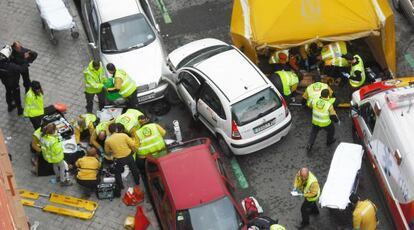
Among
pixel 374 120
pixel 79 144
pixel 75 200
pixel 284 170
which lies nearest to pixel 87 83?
pixel 79 144

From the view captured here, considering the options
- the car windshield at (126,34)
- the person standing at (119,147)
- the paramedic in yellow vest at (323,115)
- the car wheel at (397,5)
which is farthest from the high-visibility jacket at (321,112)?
the car wheel at (397,5)

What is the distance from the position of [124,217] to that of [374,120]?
5.28 metres

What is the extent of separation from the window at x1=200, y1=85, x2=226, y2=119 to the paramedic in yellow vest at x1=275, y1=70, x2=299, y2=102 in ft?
5.40

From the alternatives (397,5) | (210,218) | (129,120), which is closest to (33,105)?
(129,120)

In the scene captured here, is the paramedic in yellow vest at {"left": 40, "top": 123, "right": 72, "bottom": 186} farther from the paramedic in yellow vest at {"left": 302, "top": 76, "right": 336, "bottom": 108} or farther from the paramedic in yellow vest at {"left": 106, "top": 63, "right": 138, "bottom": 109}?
the paramedic in yellow vest at {"left": 302, "top": 76, "right": 336, "bottom": 108}

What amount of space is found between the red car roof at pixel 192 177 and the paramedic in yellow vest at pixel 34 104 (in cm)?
314

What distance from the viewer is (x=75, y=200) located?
545 inches

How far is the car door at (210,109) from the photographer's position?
47.1 feet

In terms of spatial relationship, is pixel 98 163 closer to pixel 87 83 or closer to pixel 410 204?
pixel 87 83

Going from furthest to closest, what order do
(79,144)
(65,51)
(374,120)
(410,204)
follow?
(65,51)
(79,144)
(374,120)
(410,204)

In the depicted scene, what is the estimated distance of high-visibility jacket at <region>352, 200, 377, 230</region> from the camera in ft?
39.0

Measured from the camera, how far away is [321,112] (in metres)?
13.9

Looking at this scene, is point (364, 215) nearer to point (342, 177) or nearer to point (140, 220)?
point (342, 177)

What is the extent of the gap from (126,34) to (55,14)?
6.85 ft
